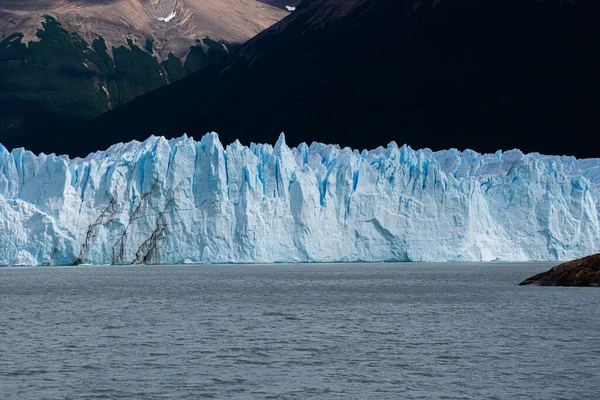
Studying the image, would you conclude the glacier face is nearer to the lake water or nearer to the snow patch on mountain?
the lake water

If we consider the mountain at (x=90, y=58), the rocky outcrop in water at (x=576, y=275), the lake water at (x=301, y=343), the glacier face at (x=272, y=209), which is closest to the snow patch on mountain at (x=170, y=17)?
the mountain at (x=90, y=58)

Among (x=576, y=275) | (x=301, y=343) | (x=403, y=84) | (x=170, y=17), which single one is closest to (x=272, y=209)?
(x=576, y=275)

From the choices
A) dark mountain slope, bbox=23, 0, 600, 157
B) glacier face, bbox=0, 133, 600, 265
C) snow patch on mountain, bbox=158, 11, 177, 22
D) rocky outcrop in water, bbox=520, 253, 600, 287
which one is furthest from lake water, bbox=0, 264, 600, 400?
snow patch on mountain, bbox=158, 11, 177, 22

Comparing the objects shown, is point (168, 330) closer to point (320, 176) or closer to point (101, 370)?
point (101, 370)

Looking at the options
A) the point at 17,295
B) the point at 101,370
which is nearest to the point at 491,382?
the point at 101,370

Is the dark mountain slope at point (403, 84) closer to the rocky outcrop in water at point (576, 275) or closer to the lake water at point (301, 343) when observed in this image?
the rocky outcrop in water at point (576, 275)
